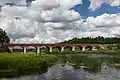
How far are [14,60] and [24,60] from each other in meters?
3.57

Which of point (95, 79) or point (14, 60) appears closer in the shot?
point (95, 79)

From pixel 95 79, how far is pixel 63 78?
19.2ft

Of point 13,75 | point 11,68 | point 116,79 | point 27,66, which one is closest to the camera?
point 116,79

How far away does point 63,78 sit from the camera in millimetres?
52438

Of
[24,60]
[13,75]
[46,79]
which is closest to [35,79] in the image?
[46,79]

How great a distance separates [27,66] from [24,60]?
5.27ft

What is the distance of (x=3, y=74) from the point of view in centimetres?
5500

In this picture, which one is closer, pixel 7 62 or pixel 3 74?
pixel 3 74

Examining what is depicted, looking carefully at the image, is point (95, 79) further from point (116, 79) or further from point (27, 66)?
point (27, 66)

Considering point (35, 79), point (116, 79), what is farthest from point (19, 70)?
point (116, 79)

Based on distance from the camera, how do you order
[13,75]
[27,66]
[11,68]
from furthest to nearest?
[27,66], [11,68], [13,75]

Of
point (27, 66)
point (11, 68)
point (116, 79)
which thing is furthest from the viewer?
point (27, 66)

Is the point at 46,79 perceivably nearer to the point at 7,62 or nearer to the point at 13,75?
the point at 13,75

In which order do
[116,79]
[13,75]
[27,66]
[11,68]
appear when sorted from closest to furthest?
[116,79]
[13,75]
[11,68]
[27,66]
